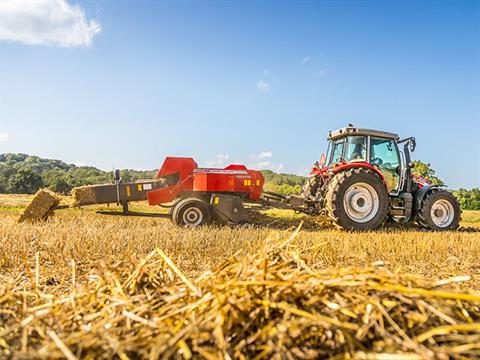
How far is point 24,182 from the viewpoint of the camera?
2111 cm

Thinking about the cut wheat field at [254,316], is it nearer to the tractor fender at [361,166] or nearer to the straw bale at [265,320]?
the straw bale at [265,320]

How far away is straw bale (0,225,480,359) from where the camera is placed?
1250 mm

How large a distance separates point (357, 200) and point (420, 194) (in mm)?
1864

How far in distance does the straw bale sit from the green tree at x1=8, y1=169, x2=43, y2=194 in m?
22.3

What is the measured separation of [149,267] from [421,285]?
1340 millimetres

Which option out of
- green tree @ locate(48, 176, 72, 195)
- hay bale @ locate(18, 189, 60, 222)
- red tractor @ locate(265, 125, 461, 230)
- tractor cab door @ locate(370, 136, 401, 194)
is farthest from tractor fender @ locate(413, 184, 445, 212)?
green tree @ locate(48, 176, 72, 195)

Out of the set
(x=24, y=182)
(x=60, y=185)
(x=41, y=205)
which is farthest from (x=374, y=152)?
(x=24, y=182)

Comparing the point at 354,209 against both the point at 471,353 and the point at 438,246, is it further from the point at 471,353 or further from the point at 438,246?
the point at 471,353

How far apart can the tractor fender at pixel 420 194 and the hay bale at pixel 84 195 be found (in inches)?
303

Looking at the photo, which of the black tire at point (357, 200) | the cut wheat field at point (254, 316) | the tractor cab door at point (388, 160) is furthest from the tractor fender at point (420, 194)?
the cut wheat field at point (254, 316)

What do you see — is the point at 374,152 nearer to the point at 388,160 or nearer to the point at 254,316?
the point at 388,160

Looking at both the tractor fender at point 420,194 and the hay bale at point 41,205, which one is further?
the tractor fender at point 420,194

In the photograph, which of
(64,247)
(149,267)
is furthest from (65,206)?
(149,267)

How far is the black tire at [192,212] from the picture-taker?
7895mm
